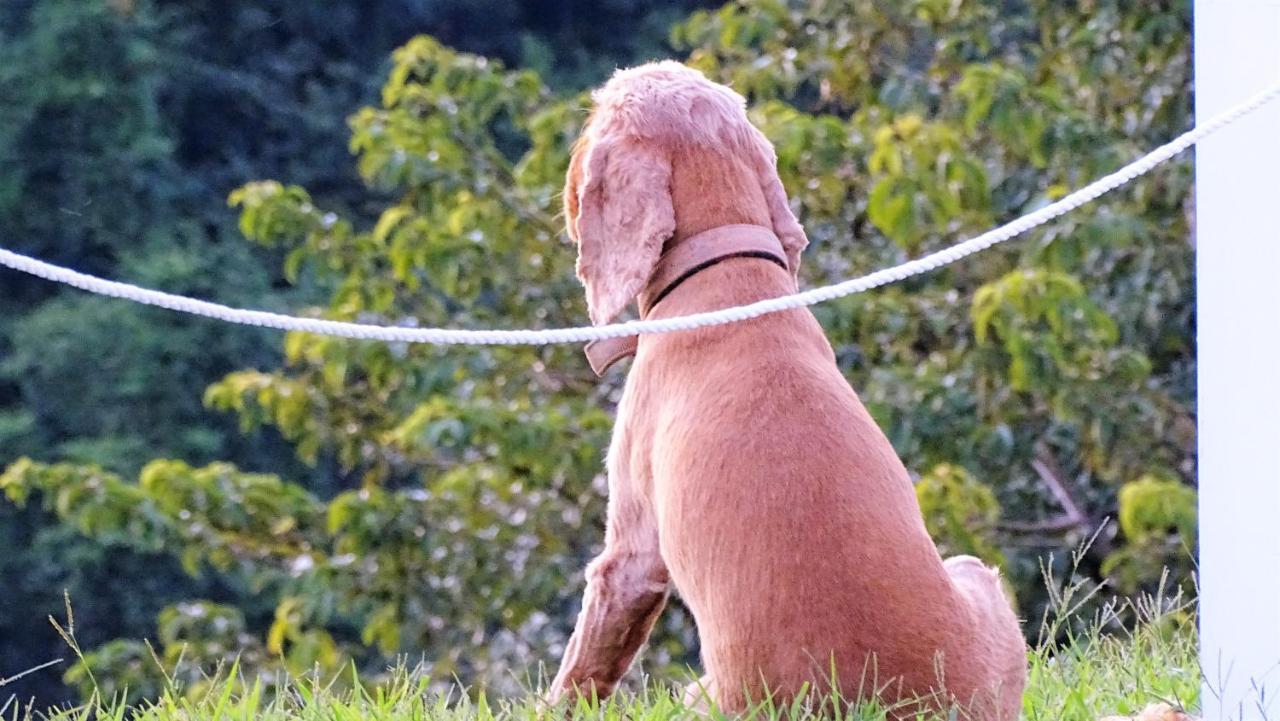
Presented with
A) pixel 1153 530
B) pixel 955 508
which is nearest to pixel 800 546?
pixel 955 508

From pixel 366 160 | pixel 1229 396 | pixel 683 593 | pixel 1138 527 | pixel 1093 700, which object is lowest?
pixel 1138 527

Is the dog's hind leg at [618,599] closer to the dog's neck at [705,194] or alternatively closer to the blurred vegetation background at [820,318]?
the dog's neck at [705,194]

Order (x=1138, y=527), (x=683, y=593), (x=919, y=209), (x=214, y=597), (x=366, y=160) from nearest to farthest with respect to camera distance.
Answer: (x=683, y=593) < (x=1138, y=527) < (x=919, y=209) < (x=366, y=160) < (x=214, y=597)

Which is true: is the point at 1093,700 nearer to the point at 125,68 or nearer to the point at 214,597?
the point at 214,597

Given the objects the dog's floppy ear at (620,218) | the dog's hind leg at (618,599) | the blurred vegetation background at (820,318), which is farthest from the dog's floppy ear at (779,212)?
the blurred vegetation background at (820,318)

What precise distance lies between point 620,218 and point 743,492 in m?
0.67

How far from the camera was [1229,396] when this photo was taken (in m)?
2.92

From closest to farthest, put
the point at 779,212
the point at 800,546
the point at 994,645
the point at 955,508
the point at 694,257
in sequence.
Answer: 1. the point at 800,546
2. the point at 994,645
3. the point at 694,257
4. the point at 779,212
5. the point at 955,508

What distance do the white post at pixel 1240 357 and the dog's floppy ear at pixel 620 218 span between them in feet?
3.01

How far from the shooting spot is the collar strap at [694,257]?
10.1 ft

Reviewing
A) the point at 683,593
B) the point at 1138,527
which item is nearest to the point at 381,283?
the point at 1138,527

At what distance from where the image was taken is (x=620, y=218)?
3.13m

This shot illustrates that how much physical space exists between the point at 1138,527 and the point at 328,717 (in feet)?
12.6

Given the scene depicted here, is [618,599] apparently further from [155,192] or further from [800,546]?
[155,192]
